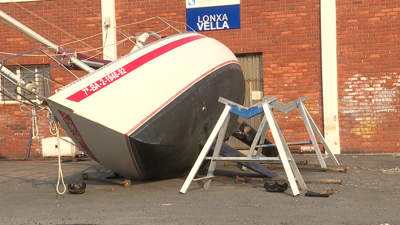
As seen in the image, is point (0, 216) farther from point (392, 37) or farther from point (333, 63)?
point (392, 37)

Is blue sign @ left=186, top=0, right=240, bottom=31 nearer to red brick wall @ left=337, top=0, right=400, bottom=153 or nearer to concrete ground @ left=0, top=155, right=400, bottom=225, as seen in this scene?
red brick wall @ left=337, top=0, right=400, bottom=153

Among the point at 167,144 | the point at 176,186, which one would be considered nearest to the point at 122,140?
the point at 167,144

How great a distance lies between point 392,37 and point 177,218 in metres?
9.53

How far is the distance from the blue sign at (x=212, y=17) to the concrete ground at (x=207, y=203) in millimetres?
5801

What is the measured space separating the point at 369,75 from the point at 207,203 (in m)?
8.20

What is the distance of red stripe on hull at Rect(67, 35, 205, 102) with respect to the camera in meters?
6.85

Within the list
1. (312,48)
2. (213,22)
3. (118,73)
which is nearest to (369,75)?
(312,48)

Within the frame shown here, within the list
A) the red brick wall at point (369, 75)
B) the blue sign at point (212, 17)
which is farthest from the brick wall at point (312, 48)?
the blue sign at point (212, 17)

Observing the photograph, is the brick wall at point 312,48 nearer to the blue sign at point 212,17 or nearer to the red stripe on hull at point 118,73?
the blue sign at point 212,17

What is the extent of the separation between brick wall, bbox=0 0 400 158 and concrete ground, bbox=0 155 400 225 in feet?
13.7

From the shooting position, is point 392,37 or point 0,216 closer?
point 0,216

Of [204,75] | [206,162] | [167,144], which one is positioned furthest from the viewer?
[206,162]

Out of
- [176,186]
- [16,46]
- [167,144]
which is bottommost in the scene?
[176,186]

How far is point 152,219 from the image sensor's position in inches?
227
